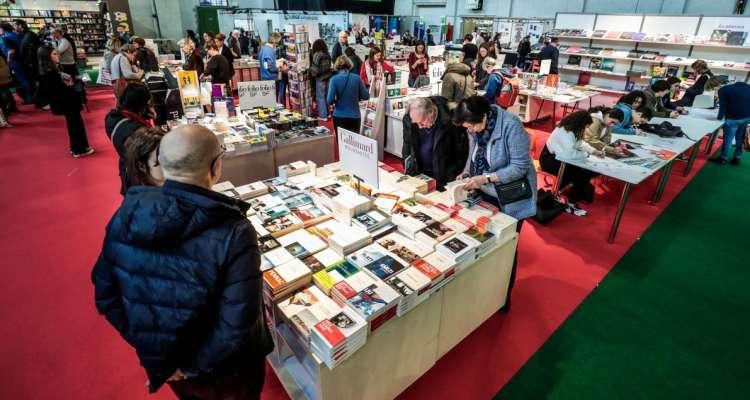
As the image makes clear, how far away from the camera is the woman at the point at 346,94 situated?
495 cm

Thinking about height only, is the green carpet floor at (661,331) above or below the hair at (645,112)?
below

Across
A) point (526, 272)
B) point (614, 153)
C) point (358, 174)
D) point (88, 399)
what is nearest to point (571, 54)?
point (614, 153)

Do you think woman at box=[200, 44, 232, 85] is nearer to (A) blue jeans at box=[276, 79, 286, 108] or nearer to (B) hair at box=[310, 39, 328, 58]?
(A) blue jeans at box=[276, 79, 286, 108]

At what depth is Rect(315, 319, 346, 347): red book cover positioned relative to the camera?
5.57 ft

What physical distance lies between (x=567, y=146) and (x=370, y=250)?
294 centimetres

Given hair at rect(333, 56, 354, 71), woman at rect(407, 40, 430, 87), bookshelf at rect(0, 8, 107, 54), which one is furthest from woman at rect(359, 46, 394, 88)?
bookshelf at rect(0, 8, 107, 54)

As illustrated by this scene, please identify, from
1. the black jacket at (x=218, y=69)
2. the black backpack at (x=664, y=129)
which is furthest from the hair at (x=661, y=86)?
the black jacket at (x=218, y=69)

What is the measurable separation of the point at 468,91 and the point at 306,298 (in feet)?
15.2

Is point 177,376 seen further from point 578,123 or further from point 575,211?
point 575,211

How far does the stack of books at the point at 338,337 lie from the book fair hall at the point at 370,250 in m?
0.01

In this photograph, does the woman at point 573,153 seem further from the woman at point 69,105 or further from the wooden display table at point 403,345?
the woman at point 69,105

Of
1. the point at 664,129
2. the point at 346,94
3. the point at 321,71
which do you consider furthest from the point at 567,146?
the point at 321,71

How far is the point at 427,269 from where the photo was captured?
2150 mm

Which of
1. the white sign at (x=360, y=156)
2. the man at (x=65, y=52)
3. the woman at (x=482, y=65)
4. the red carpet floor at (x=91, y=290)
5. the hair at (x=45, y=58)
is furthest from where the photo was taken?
the man at (x=65, y=52)
